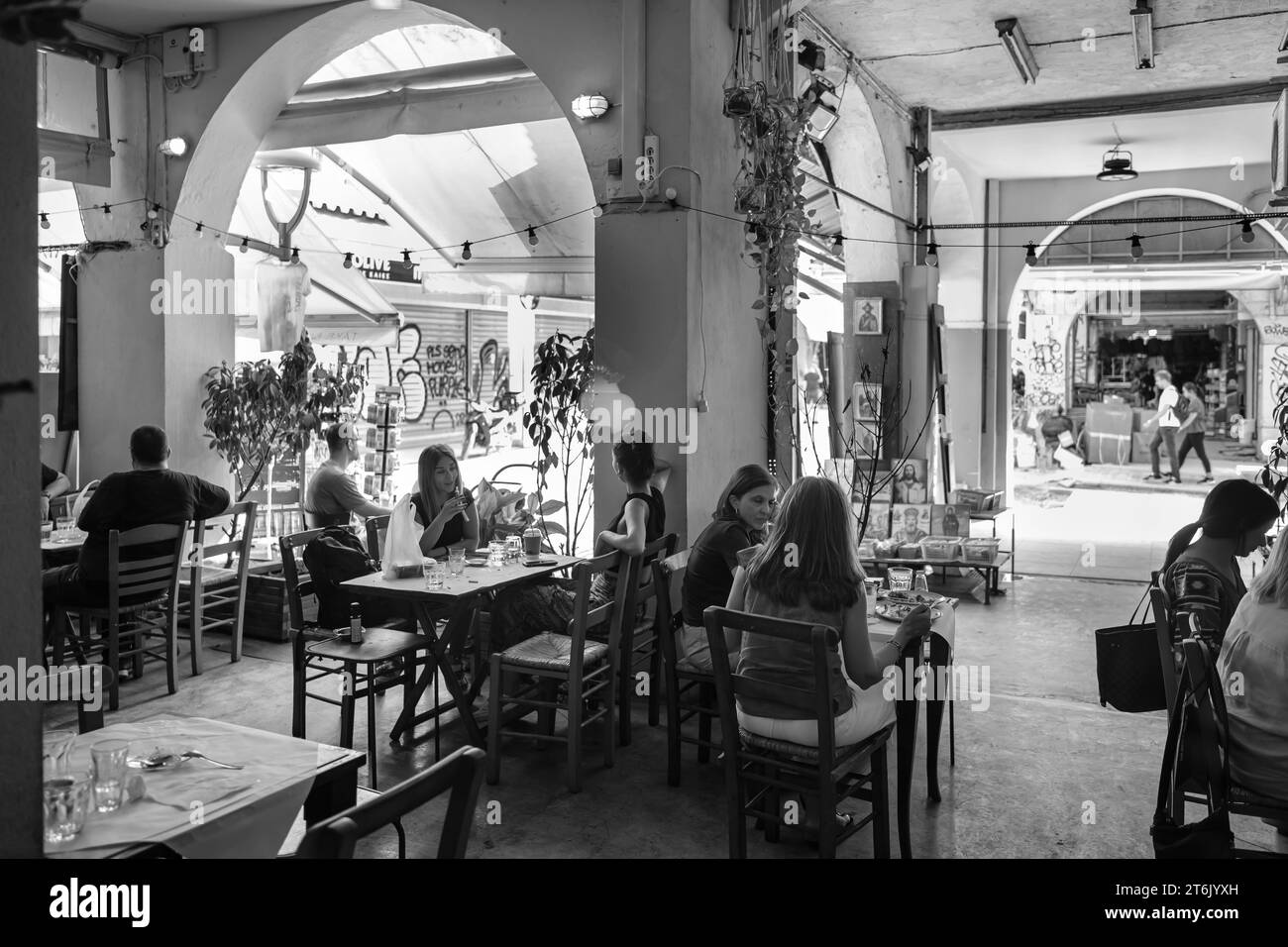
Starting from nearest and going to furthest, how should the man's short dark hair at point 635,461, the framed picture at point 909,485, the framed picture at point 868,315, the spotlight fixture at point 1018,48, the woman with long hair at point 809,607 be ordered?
the woman with long hair at point 809,607, the man's short dark hair at point 635,461, the spotlight fixture at point 1018,48, the framed picture at point 909,485, the framed picture at point 868,315

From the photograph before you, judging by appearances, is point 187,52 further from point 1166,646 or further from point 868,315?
point 1166,646

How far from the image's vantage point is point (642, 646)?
17.9 ft

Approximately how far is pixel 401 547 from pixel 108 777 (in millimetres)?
2704

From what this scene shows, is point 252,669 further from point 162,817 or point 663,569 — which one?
point 162,817

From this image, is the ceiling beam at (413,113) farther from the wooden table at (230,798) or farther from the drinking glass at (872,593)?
the wooden table at (230,798)

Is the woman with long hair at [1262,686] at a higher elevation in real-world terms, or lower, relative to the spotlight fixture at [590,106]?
lower

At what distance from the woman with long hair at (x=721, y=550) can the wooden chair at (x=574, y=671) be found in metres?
0.33

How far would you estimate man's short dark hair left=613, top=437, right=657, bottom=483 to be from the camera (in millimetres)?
5480

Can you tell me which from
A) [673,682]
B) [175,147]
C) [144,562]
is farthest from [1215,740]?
[175,147]

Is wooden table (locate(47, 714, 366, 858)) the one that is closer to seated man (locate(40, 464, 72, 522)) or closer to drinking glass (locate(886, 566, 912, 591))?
drinking glass (locate(886, 566, 912, 591))

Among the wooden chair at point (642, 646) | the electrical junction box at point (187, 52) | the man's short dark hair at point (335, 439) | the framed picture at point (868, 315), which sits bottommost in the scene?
the wooden chair at point (642, 646)

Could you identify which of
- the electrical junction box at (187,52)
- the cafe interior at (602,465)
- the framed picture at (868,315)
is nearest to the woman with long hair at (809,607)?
the cafe interior at (602,465)

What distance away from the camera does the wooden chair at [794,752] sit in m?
3.27
